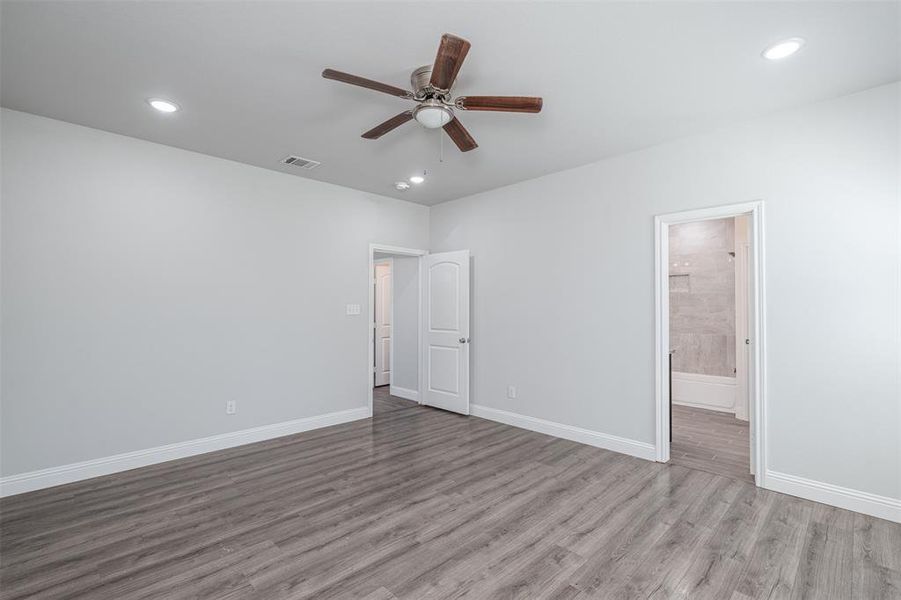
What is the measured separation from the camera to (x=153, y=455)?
3660 millimetres

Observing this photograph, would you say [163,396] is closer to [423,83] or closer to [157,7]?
[157,7]

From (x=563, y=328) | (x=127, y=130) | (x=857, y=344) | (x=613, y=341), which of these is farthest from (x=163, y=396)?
(x=857, y=344)

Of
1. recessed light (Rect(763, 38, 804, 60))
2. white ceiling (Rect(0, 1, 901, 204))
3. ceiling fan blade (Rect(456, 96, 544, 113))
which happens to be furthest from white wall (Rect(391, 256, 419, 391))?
recessed light (Rect(763, 38, 804, 60))

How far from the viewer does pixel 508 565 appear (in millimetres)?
2229

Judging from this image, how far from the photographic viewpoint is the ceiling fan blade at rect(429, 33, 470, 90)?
1893 millimetres

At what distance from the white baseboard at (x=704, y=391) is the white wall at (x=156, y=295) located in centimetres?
446

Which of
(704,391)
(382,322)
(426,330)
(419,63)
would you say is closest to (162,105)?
(419,63)

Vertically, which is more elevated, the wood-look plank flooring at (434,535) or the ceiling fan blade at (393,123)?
the ceiling fan blade at (393,123)

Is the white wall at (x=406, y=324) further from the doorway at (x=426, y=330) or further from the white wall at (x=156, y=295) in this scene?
the white wall at (x=156, y=295)

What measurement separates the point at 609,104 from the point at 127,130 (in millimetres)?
3877

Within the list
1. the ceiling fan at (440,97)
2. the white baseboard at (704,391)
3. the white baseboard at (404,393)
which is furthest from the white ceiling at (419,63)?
the white baseboard at (404,393)

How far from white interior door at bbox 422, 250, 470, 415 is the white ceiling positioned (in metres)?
2.03

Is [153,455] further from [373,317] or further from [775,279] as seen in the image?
[775,279]

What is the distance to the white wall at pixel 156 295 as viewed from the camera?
316cm
